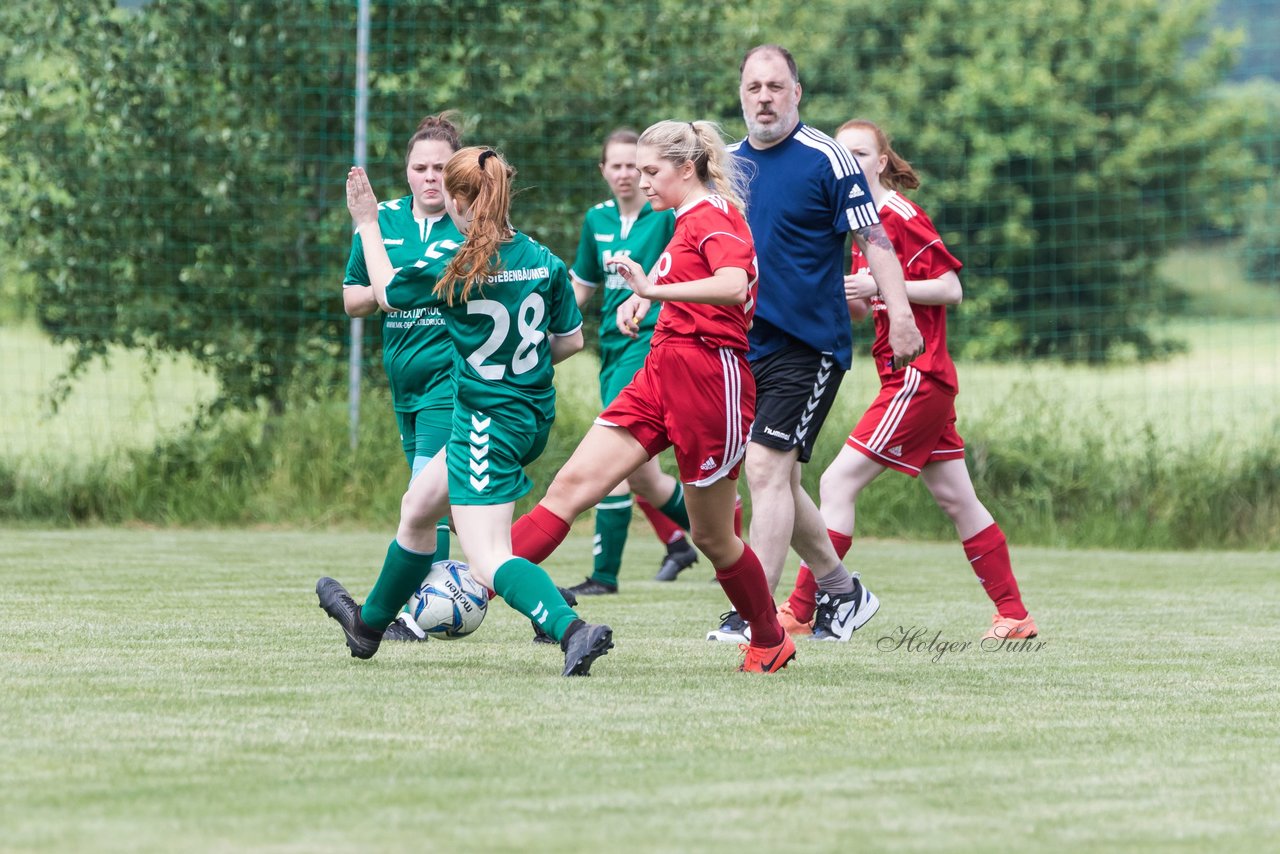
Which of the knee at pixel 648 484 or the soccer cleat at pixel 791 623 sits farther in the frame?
the knee at pixel 648 484

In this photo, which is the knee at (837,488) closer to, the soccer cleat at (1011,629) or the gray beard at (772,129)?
the soccer cleat at (1011,629)

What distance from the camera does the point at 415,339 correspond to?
6539 millimetres

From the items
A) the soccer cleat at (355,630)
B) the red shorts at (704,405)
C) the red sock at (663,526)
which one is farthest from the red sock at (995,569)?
the red sock at (663,526)

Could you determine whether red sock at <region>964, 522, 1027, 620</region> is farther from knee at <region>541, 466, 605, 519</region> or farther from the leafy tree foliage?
the leafy tree foliage

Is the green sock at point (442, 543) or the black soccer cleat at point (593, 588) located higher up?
the green sock at point (442, 543)

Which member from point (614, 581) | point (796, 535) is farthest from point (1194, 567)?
point (796, 535)

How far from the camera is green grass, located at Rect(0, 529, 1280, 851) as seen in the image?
325cm

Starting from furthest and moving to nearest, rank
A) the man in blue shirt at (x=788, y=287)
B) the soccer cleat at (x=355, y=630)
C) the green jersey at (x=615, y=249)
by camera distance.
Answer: the green jersey at (x=615, y=249), the man in blue shirt at (x=788, y=287), the soccer cleat at (x=355, y=630)

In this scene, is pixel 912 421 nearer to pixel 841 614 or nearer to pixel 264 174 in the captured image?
pixel 841 614

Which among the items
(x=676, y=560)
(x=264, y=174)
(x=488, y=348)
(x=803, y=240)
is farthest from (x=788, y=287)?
(x=264, y=174)

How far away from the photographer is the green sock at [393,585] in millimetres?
5434

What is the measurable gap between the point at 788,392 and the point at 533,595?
138 centimetres

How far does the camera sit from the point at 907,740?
4.20 metres

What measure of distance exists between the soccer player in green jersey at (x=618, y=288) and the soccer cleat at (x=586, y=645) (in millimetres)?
2982
